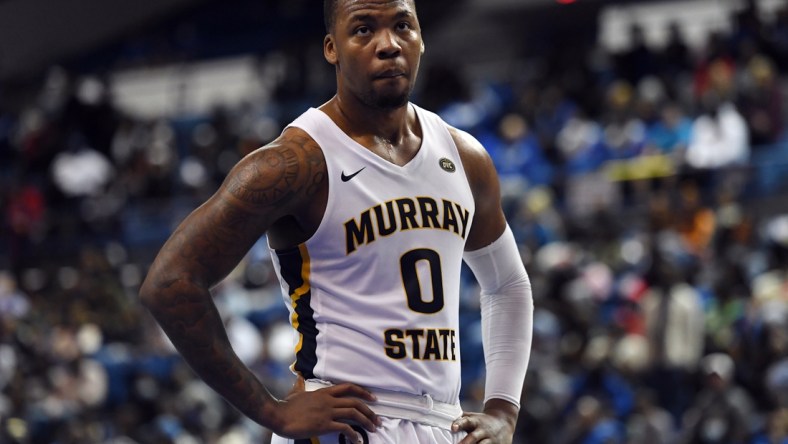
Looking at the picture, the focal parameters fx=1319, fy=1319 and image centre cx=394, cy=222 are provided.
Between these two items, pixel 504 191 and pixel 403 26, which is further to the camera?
pixel 504 191

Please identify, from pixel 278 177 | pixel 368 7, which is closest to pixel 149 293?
pixel 278 177

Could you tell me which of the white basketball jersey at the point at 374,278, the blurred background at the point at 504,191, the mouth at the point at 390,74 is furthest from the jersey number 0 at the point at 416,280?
the blurred background at the point at 504,191

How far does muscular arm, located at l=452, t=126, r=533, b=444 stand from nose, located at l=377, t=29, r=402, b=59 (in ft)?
1.68

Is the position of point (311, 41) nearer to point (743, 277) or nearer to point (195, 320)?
point (743, 277)

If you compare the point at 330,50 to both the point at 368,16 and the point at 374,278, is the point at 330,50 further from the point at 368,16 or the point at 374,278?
the point at 374,278

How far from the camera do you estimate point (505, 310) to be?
14.4 ft

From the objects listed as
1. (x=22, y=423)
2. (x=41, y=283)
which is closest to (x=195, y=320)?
(x=22, y=423)

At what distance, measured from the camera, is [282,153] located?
382 cm

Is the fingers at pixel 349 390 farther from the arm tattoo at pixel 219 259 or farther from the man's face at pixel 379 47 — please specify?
the man's face at pixel 379 47

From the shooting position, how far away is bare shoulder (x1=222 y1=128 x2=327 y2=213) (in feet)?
12.3

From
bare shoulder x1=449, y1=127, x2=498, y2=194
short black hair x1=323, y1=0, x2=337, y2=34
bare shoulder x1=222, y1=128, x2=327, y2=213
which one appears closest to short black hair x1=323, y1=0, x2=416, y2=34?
short black hair x1=323, y1=0, x2=337, y2=34

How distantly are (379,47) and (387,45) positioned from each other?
0.02 metres

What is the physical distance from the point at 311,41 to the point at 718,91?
7.55 meters

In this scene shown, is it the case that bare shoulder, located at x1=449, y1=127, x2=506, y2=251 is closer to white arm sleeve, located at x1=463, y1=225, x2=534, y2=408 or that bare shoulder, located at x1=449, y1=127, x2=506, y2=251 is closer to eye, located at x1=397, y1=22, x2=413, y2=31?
white arm sleeve, located at x1=463, y1=225, x2=534, y2=408
